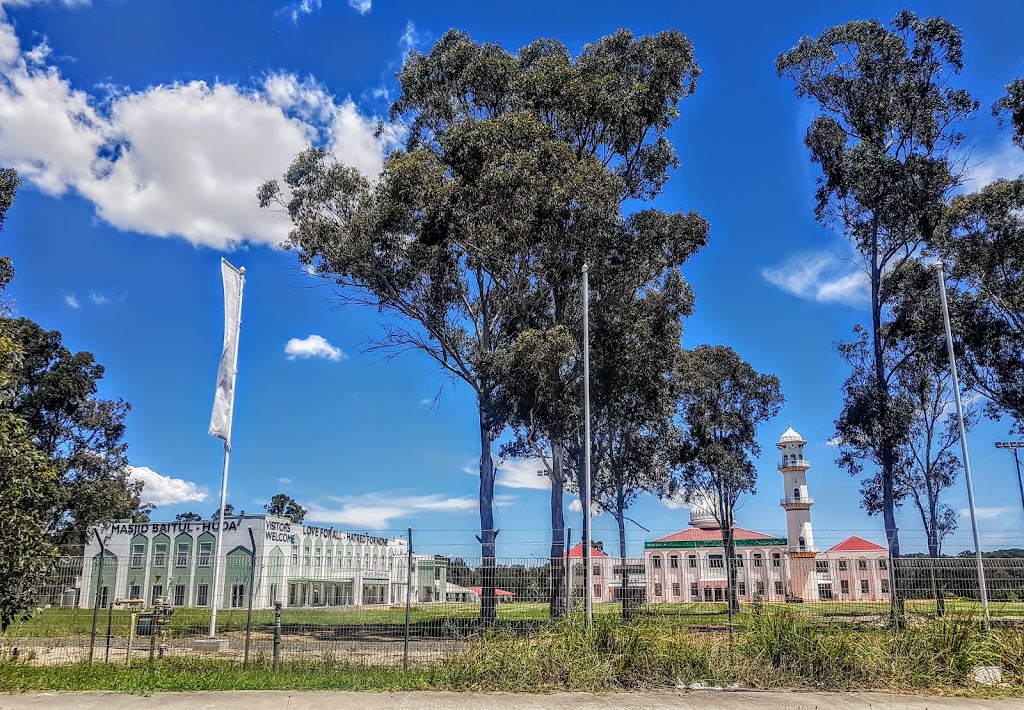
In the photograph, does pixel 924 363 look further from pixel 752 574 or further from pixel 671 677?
pixel 671 677

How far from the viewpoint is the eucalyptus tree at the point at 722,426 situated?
39.3 meters

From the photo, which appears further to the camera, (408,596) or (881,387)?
(881,387)

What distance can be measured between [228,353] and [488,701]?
10.1m

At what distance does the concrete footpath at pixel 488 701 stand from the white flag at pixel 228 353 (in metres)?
6.59

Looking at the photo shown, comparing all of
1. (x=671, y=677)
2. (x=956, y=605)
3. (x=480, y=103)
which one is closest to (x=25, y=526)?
(x=671, y=677)

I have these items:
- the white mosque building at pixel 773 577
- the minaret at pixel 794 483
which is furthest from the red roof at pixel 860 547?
the minaret at pixel 794 483

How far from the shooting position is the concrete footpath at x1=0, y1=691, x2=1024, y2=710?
922 cm

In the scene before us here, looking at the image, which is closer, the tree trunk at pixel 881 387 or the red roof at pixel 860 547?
the red roof at pixel 860 547

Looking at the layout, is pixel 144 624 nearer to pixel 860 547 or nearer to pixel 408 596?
pixel 408 596

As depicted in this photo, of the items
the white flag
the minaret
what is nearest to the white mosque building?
the white flag

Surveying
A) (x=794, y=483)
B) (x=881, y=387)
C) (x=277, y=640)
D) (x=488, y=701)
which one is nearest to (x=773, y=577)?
(x=488, y=701)

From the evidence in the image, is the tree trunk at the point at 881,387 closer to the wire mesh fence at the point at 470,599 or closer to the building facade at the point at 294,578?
the wire mesh fence at the point at 470,599

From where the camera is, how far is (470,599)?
489 inches

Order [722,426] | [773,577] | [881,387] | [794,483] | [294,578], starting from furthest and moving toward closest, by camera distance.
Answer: [794,483] → [722,426] → [881,387] → [294,578] → [773,577]
